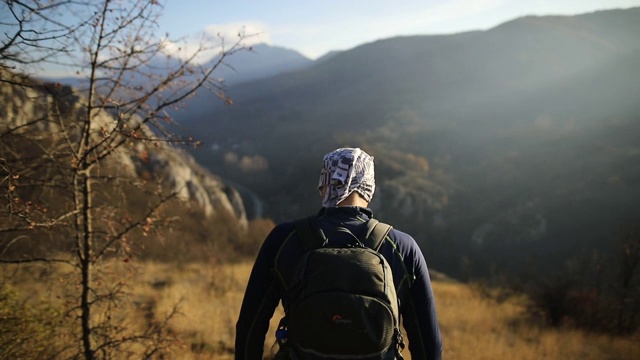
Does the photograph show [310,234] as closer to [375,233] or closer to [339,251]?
[339,251]

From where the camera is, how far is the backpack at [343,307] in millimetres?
1805

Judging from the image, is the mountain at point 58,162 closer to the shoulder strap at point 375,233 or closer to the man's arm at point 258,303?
the man's arm at point 258,303

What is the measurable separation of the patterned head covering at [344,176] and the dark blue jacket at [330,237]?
84mm

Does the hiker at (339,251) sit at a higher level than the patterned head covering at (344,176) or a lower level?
lower

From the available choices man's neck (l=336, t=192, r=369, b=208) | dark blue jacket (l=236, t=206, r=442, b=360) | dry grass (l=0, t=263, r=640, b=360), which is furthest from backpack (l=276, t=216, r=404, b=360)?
dry grass (l=0, t=263, r=640, b=360)

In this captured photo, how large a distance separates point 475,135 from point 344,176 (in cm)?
9921

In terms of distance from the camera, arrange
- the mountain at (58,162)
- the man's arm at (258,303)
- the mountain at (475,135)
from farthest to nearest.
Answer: the mountain at (475,135), the mountain at (58,162), the man's arm at (258,303)

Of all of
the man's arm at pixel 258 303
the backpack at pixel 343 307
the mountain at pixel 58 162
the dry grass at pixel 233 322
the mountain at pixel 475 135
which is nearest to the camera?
the backpack at pixel 343 307

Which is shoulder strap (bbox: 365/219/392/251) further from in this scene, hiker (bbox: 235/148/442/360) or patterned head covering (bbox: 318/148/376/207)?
patterned head covering (bbox: 318/148/376/207)

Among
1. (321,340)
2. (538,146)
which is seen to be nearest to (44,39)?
(321,340)

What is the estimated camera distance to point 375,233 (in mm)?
2041

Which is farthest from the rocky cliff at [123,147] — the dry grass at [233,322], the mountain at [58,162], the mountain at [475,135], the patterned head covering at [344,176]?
the patterned head covering at [344,176]

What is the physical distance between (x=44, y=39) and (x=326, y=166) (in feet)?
6.92

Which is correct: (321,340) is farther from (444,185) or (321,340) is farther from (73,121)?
(444,185)
